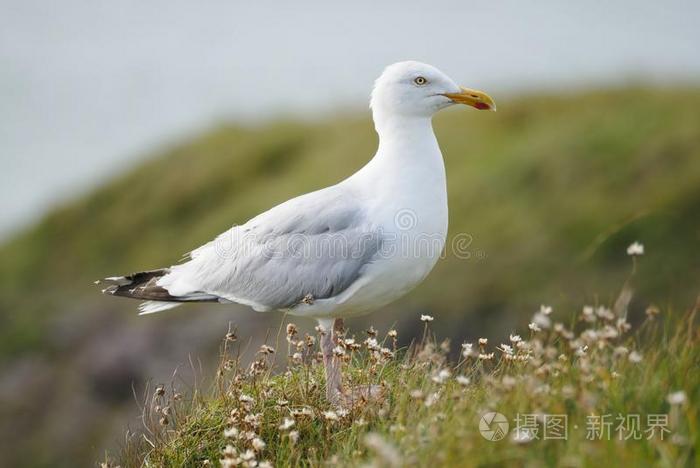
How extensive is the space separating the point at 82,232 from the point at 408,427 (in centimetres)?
1650

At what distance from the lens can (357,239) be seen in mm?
5832

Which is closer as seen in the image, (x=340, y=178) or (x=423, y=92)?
(x=423, y=92)

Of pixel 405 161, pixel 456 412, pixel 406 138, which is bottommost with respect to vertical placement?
pixel 456 412

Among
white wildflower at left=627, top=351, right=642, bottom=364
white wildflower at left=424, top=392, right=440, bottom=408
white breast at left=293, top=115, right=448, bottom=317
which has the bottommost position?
white wildflower at left=424, top=392, right=440, bottom=408

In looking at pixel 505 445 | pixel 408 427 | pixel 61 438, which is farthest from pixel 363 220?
pixel 61 438

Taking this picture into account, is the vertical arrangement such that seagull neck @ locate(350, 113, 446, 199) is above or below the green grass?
above

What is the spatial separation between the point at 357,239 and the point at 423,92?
1.20 meters

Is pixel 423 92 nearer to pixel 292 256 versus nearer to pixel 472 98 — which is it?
pixel 472 98

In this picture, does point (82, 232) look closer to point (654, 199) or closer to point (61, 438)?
point (61, 438)

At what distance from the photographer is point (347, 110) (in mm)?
20984

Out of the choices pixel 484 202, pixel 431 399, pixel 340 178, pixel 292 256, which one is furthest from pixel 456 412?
pixel 340 178

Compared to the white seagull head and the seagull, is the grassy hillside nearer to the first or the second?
the white seagull head

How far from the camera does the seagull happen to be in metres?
5.81

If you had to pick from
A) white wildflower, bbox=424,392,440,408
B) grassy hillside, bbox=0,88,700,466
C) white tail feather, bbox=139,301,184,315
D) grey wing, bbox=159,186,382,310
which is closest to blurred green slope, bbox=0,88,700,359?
grassy hillside, bbox=0,88,700,466
